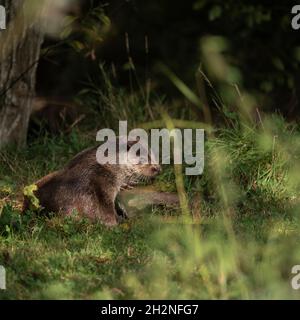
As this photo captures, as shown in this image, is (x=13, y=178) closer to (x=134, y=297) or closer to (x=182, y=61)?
(x=134, y=297)

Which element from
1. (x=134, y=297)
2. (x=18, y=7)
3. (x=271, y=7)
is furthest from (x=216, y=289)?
(x=271, y=7)

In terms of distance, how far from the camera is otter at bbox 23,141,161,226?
659cm

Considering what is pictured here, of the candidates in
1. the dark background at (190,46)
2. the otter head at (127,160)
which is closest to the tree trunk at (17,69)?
the otter head at (127,160)

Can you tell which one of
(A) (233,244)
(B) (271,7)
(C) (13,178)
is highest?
(B) (271,7)

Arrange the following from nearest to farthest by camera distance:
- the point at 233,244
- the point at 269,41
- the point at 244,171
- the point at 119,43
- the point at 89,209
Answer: the point at 233,244 < the point at 89,209 < the point at 244,171 < the point at 269,41 < the point at 119,43

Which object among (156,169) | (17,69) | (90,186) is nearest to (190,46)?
(17,69)

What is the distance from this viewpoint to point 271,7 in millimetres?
10492

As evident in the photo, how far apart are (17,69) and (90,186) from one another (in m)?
2.08

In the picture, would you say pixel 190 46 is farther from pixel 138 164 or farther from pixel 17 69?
pixel 138 164

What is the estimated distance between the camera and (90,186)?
22.2 ft

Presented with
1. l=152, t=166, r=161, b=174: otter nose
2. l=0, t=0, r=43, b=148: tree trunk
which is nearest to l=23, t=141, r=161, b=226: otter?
l=152, t=166, r=161, b=174: otter nose

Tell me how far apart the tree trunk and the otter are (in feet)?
5.28
